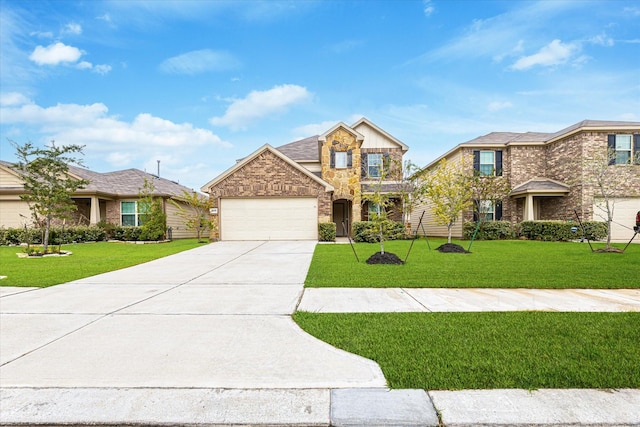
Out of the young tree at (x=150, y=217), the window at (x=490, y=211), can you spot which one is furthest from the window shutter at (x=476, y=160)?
the young tree at (x=150, y=217)

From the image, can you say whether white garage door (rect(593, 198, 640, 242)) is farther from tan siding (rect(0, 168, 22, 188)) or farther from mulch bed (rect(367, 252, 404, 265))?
tan siding (rect(0, 168, 22, 188))

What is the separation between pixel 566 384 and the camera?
2715 mm

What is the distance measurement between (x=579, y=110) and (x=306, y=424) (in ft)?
85.2

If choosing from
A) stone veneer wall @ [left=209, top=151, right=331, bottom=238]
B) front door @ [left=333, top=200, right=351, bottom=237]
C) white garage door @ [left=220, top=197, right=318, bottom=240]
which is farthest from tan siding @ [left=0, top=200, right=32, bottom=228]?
front door @ [left=333, top=200, right=351, bottom=237]

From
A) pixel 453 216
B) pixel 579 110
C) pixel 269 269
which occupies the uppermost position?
pixel 579 110

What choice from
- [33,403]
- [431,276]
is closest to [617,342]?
[431,276]

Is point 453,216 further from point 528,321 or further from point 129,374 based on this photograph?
point 129,374

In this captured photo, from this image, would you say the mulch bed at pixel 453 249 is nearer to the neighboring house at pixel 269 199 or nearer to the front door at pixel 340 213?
the neighboring house at pixel 269 199

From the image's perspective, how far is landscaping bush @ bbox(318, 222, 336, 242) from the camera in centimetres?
1711

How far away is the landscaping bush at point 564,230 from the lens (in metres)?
17.2

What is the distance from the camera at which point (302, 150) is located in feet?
77.0

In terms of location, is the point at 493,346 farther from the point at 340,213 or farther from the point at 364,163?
the point at 364,163

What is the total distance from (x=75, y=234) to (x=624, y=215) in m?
30.3

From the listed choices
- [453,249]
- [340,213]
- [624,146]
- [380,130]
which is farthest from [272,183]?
[624,146]
